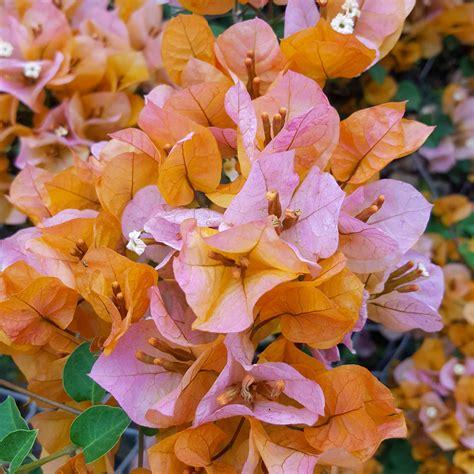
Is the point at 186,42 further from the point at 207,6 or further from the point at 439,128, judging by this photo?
the point at 439,128

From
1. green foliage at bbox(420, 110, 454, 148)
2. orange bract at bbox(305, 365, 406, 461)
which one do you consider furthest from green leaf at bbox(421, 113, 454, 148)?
orange bract at bbox(305, 365, 406, 461)

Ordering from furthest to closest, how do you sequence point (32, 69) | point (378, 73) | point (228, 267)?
point (378, 73) → point (32, 69) → point (228, 267)

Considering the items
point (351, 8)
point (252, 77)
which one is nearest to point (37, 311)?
point (252, 77)

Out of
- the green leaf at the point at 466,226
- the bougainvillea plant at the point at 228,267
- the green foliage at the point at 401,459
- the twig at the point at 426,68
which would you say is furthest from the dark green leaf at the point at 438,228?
the bougainvillea plant at the point at 228,267

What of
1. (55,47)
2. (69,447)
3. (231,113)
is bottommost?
(69,447)

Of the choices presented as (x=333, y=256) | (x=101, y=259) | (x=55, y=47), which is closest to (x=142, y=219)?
(x=101, y=259)

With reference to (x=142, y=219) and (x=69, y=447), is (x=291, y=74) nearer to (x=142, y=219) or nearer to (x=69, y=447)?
(x=142, y=219)

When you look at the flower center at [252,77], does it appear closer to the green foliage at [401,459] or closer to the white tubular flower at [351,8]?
the white tubular flower at [351,8]
